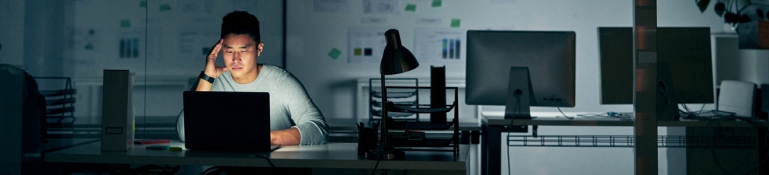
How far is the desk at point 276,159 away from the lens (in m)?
1.93

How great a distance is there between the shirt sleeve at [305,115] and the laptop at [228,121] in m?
0.32

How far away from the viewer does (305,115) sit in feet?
8.80

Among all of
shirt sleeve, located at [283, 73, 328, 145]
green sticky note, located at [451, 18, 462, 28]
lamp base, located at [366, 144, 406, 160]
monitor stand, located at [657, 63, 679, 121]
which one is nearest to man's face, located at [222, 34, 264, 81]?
shirt sleeve, located at [283, 73, 328, 145]

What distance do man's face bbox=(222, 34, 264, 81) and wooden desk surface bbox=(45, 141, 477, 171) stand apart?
2.51 feet

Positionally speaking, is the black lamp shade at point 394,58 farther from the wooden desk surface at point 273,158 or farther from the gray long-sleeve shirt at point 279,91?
the gray long-sleeve shirt at point 279,91

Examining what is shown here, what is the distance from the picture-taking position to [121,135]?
2.13m

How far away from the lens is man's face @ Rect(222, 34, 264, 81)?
2.88m


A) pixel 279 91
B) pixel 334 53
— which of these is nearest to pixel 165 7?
pixel 279 91

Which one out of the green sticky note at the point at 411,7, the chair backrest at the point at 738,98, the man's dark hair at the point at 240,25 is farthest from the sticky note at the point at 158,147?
the green sticky note at the point at 411,7

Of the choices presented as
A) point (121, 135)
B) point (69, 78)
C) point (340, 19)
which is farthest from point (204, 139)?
point (340, 19)

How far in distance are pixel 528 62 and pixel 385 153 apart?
4.75 feet

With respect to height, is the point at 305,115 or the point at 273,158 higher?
the point at 305,115

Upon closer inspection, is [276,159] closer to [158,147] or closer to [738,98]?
[158,147]

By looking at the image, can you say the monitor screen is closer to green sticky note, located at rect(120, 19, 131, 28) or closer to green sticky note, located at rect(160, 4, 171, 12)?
green sticky note, located at rect(160, 4, 171, 12)
